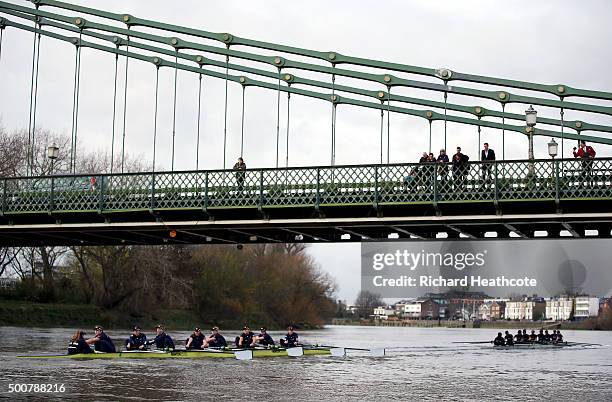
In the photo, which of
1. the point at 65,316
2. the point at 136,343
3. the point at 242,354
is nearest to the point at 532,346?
the point at 242,354

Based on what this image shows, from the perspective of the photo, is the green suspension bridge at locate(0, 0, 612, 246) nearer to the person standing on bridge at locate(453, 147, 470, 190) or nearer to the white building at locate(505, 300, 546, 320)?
the person standing on bridge at locate(453, 147, 470, 190)

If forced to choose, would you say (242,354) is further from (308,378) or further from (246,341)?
(308,378)

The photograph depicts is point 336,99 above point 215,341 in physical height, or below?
above

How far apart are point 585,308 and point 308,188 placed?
8736 cm

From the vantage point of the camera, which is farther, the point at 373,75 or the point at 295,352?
the point at 295,352

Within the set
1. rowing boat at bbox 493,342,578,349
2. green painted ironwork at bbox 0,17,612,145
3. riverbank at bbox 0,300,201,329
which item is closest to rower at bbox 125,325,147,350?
green painted ironwork at bbox 0,17,612,145

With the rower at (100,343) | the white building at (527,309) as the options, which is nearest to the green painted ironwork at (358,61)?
the rower at (100,343)

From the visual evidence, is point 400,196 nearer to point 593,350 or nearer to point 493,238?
point 493,238

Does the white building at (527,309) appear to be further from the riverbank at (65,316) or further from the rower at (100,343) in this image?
the rower at (100,343)

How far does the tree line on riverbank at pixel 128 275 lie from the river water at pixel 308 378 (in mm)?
23197

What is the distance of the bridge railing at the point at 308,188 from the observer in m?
28.8

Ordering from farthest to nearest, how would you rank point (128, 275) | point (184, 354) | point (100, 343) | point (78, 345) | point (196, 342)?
point (128, 275) < point (196, 342) < point (184, 354) < point (100, 343) < point (78, 345)

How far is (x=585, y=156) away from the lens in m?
31.1

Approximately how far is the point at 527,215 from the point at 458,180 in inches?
107
